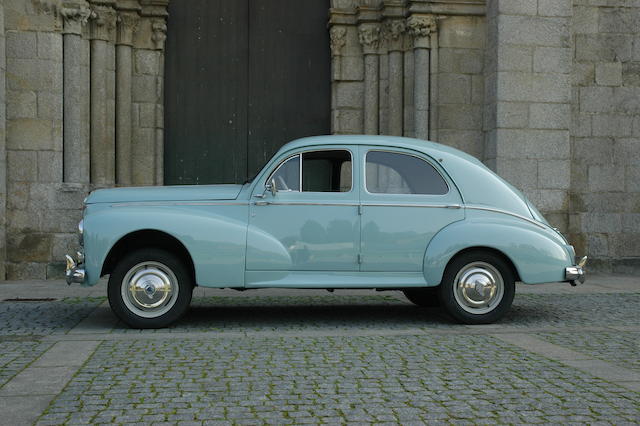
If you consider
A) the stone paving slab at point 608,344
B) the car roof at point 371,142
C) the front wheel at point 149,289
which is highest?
the car roof at point 371,142

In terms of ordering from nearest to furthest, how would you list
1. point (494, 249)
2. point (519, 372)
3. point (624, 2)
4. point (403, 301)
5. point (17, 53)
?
point (519, 372) < point (494, 249) < point (403, 301) < point (17, 53) < point (624, 2)

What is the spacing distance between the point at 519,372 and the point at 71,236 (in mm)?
7568

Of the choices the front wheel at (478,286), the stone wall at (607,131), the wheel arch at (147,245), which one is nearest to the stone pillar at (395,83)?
the stone wall at (607,131)

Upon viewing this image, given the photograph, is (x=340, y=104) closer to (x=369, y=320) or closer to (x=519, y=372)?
(x=369, y=320)

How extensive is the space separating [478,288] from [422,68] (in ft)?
18.4

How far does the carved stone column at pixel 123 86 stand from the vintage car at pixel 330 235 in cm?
Answer: 486

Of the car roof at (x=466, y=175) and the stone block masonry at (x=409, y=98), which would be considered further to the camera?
the stone block masonry at (x=409, y=98)

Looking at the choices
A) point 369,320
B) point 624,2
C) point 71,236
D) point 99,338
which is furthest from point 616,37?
point 99,338

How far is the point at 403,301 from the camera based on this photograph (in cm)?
902

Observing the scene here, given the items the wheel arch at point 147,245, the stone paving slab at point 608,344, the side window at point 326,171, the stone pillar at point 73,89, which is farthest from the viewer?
the stone pillar at point 73,89

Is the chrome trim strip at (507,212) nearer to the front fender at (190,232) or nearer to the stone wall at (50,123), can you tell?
the front fender at (190,232)

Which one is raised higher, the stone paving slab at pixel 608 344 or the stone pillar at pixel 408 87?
the stone pillar at pixel 408 87

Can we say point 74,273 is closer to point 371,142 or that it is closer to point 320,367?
point 320,367

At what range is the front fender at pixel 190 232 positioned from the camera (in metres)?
6.77
